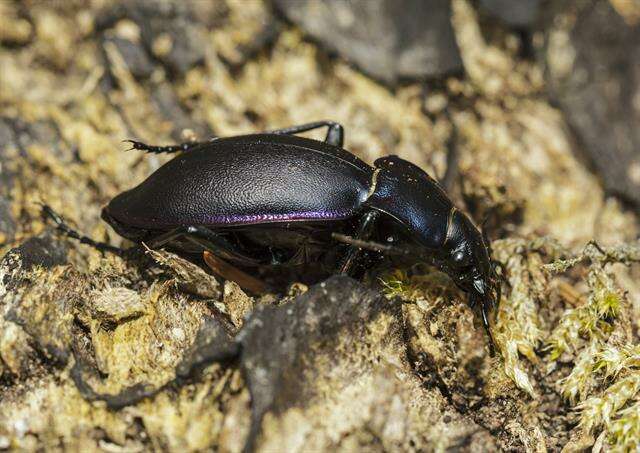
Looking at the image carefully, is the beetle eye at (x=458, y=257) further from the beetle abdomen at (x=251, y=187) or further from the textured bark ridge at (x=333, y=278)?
the beetle abdomen at (x=251, y=187)

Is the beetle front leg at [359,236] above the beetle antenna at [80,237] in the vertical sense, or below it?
above

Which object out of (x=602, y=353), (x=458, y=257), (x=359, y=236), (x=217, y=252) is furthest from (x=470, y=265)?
(x=217, y=252)

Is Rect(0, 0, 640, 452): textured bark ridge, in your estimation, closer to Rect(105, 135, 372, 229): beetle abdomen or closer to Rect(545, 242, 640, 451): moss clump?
Rect(545, 242, 640, 451): moss clump

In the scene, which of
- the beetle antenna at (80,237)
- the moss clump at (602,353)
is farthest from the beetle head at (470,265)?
the beetle antenna at (80,237)

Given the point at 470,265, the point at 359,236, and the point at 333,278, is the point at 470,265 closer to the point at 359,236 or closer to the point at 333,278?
the point at 359,236

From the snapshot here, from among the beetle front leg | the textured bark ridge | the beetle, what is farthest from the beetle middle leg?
the beetle front leg

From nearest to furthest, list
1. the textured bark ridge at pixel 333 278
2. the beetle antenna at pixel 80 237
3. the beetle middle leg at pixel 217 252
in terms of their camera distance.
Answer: the textured bark ridge at pixel 333 278 < the beetle middle leg at pixel 217 252 < the beetle antenna at pixel 80 237
